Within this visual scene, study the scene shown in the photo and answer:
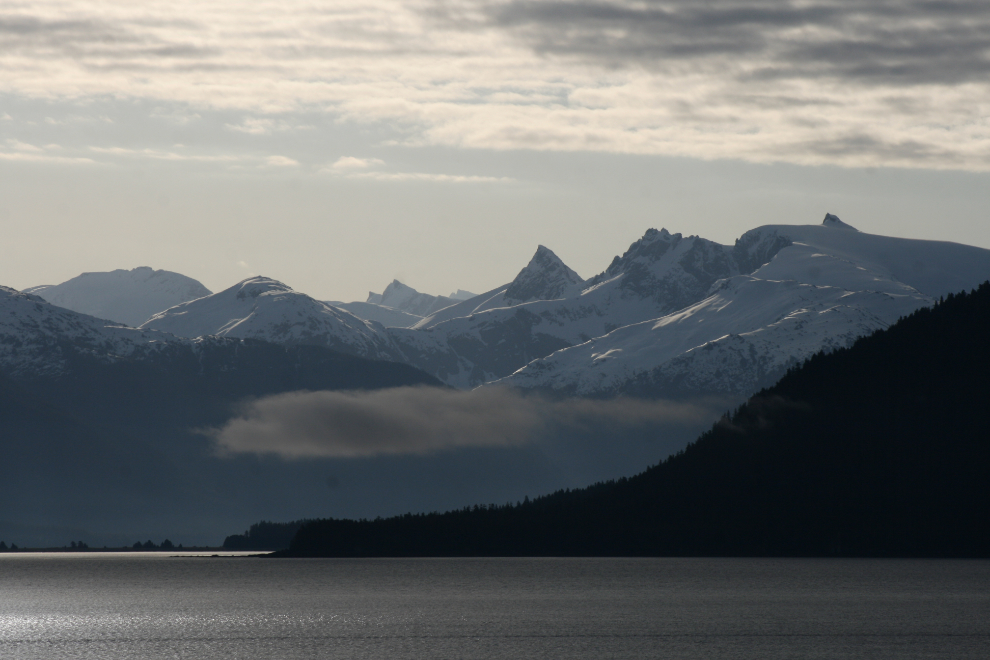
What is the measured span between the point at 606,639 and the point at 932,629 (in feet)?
167

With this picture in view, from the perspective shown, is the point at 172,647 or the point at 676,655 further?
the point at 172,647

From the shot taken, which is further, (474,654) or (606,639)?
(606,639)

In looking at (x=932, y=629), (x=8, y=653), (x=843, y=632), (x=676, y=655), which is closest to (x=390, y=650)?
(x=676, y=655)

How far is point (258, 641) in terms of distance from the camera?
191250 mm

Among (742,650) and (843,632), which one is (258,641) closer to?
(742,650)

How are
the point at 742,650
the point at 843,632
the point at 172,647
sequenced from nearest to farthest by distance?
the point at 742,650 < the point at 172,647 < the point at 843,632

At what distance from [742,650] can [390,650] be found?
Answer: 1837 inches

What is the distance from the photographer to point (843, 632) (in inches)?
7687

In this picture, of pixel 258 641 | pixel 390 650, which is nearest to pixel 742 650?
pixel 390 650

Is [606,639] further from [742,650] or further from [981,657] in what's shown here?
[981,657]

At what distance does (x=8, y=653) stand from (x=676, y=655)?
8907 centimetres

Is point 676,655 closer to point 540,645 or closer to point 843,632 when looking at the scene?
point 540,645

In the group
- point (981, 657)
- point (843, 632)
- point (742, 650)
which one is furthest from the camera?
point (843, 632)

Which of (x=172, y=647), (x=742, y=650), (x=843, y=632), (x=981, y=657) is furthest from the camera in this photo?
(x=843, y=632)
